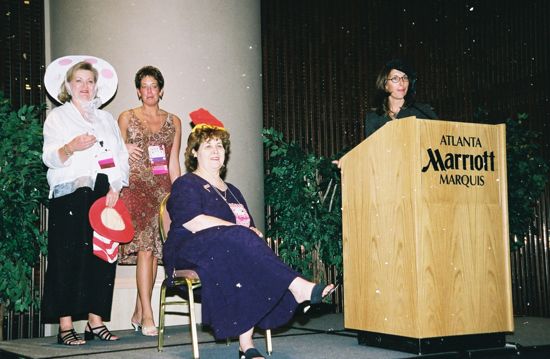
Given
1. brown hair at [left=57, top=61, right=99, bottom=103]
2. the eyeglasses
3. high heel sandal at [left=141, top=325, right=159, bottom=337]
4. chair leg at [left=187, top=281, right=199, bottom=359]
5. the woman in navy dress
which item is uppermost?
brown hair at [left=57, top=61, right=99, bottom=103]

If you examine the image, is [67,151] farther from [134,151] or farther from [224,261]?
[224,261]

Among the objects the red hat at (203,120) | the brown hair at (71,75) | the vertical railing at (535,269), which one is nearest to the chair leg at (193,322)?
the red hat at (203,120)

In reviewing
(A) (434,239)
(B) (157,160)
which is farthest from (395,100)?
(B) (157,160)

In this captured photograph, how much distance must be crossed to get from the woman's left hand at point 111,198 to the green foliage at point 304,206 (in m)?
1.68

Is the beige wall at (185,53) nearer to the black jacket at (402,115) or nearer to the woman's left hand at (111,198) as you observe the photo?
the woman's left hand at (111,198)

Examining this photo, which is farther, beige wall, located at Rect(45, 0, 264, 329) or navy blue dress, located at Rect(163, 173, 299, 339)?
beige wall, located at Rect(45, 0, 264, 329)

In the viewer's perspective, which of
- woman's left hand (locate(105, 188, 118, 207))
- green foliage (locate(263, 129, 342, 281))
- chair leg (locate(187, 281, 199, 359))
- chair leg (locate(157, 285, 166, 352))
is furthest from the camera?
green foliage (locate(263, 129, 342, 281))

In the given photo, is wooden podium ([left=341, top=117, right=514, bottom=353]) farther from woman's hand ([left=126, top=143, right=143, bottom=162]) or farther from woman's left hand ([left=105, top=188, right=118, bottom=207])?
woman's hand ([left=126, top=143, right=143, bottom=162])

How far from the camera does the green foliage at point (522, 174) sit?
4926 millimetres

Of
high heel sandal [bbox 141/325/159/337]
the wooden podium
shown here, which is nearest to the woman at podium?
the wooden podium

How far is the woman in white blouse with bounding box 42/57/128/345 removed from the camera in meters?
3.64

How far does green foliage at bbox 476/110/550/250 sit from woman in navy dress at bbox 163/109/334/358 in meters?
2.67

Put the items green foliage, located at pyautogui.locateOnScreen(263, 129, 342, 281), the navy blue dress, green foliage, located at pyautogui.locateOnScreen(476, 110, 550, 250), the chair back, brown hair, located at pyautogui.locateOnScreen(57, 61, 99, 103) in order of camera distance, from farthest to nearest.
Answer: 1. green foliage, located at pyautogui.locateOnScreen(263, 129, 342, 281)
2. green foliage, located at pyautogui.locateOnScreen(476, 110, 550, 250)
3. brown hair, located at pyautogui.locateOnScreen(57, 61, 99, 103)
4. the chair back
5. the navy blue dress

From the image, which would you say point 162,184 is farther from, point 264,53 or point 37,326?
point 264,53
